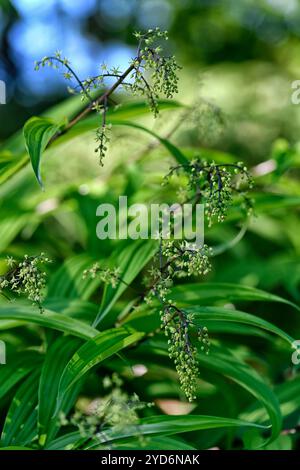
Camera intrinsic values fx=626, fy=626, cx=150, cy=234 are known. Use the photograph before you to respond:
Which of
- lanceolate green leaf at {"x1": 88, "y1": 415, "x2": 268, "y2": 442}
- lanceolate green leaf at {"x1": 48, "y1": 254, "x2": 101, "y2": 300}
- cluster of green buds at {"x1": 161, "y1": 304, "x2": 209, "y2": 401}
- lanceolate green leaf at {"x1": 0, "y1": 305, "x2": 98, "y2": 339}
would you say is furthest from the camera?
lanceolate green leaf at {"x1": 48, "y1": 254, "x2": 101, "y2": 300}

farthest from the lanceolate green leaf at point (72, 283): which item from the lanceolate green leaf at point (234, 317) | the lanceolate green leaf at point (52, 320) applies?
the lanceolate green leaf at point (234, 317)

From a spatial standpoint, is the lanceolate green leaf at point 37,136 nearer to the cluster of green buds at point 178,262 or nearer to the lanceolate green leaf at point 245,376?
the cluster of green buds at point 178,262

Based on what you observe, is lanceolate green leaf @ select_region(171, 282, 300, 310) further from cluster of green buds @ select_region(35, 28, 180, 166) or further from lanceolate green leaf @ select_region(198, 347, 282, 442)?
cluster of green buds @ select_region(35, 28, 180, 166)

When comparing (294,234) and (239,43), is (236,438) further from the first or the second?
(239,43)

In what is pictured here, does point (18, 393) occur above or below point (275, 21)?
below

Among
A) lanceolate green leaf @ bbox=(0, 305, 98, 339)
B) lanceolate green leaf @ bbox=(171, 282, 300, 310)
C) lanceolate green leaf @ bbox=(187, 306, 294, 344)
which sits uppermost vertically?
lanceolate green leaf @ bbox=(171, 282, 300, 310)

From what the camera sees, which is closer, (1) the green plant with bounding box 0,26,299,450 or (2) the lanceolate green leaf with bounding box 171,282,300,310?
(1) the green plant with bounding box 0,26,299,450

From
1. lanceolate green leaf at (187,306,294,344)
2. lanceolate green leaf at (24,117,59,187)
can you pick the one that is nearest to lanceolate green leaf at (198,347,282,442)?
lanceolate green leaf at (187,306,294,344)
